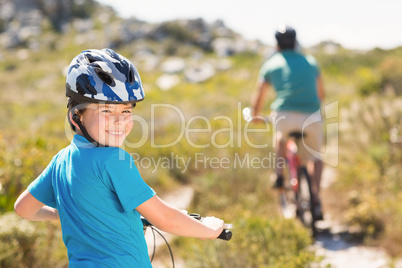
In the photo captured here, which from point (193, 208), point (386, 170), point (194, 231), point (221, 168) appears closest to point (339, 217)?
point (386, 170)

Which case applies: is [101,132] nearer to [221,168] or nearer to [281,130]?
[281,130]

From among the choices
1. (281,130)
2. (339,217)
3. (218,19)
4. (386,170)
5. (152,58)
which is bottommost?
(339,217)

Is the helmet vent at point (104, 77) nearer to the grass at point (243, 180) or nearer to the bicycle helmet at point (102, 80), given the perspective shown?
the bicycle helmet at point (102, 80)

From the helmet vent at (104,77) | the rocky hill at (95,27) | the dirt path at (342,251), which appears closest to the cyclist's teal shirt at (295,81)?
the dirt path at (342,251)

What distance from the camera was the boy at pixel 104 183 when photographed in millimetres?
1680

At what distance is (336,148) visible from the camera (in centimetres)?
816

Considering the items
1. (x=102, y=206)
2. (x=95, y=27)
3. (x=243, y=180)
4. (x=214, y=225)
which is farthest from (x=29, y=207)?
(x=95, y=27)

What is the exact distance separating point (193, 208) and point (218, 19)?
54905mm

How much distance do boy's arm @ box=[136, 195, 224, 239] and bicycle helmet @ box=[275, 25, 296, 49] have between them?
133 inches

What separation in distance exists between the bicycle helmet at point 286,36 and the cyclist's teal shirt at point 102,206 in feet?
11.3

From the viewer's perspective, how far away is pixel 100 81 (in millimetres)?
1816

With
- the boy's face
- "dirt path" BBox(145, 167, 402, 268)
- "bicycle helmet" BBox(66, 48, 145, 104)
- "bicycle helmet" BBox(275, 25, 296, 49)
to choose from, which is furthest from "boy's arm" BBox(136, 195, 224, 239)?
"bicycle helmet" BBox(275, 25, 296, 49)

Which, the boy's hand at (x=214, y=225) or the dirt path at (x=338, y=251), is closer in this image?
the boy's hand at (x=214, y=225)

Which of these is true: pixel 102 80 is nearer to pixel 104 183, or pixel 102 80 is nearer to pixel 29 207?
pixel 104 183
